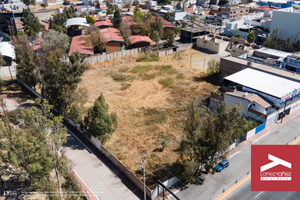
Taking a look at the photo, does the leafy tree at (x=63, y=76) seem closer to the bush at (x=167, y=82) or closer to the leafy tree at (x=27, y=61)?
the leafy tree at (x=27, y=61)

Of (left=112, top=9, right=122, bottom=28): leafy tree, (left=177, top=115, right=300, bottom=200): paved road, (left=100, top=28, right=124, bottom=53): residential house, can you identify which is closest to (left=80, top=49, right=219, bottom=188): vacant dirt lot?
(left=177, top=115, right=300, bottom=200): paved road

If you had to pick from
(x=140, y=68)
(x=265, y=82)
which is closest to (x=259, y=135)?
(x=265, y=82)

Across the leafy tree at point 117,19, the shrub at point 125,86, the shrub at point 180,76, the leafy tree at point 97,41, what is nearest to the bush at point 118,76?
the shrub at point 125,86

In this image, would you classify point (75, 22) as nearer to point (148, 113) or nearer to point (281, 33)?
point (148, 113)

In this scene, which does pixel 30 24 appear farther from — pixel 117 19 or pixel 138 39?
pixel 138 39

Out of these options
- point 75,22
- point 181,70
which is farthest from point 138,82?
point 75,22
